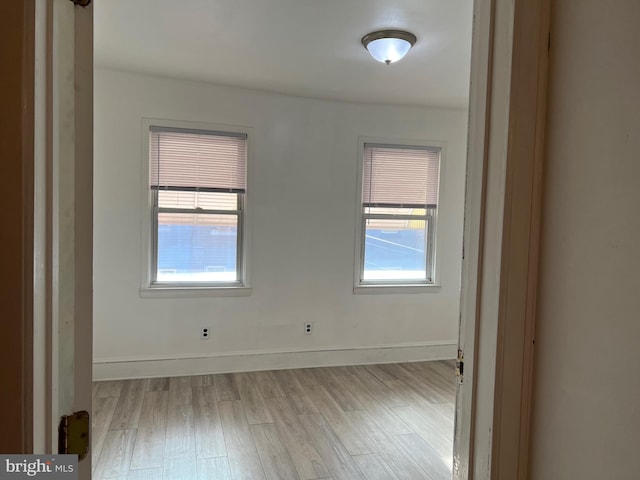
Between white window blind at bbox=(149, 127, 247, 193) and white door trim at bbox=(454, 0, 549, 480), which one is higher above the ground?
white window blind at bbox=(149, 127, 247, 193)

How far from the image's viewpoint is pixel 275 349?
155 inches

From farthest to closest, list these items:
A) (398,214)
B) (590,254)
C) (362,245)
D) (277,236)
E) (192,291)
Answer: (398,214) → (362,245) → (277,236) → (192,291) → (590,254)

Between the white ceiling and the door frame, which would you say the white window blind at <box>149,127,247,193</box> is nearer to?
the white ceiling

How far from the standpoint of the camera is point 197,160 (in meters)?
3.63

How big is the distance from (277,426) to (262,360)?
44.0 inches

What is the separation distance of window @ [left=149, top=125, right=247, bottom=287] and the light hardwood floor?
950 mm

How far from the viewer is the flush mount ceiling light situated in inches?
98.7

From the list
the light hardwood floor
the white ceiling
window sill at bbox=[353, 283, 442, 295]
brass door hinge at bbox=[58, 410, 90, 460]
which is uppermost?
the white ceiling

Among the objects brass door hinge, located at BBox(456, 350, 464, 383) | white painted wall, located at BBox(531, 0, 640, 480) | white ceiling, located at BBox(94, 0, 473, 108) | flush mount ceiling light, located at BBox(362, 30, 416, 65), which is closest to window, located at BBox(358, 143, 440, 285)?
white ceiling, located at BBox(94, 0, 473, 108)

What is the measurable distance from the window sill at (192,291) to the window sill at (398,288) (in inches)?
45.0

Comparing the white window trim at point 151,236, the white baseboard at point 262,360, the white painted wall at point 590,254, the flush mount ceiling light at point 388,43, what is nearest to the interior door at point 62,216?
the white painted wall at point 590,254

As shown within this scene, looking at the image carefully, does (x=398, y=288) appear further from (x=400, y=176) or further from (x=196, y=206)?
(x=196, y=206)

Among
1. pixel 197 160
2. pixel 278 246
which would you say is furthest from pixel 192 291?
pixel 197 160

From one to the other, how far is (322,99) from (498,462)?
11.5 feet
